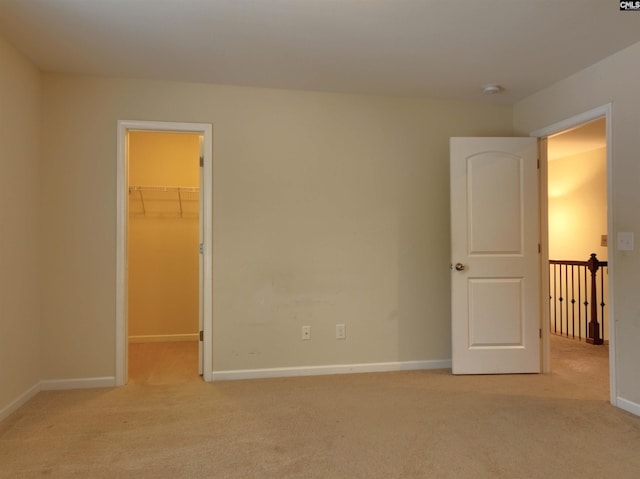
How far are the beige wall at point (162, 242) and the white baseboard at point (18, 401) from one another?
5.42ft

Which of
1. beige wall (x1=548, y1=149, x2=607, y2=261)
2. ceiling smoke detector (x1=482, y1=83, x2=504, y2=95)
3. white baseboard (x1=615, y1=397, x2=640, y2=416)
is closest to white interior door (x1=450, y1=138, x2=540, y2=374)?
ceiling smoke detector (x1=482, y1=83, x2=504, y2=95)

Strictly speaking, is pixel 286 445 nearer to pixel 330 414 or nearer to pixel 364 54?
pixel 330 414

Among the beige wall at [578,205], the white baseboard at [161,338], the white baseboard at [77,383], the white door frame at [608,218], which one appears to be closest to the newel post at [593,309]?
the beige wall at [578,205]

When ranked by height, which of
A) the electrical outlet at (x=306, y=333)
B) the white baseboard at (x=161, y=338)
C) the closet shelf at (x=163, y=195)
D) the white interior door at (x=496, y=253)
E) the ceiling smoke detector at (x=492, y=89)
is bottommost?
the white baseboard at (x=161, y=338)

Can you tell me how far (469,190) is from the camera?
3.20 metres

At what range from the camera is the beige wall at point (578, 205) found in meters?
4.96

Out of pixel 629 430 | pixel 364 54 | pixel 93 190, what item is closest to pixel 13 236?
pixel 93 190

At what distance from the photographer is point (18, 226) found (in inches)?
101

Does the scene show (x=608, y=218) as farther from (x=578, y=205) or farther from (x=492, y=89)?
(x=578, y=205)

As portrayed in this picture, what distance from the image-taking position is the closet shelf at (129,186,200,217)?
445 centimetres

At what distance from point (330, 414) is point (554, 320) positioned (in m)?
4.29

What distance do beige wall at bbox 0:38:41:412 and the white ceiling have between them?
0.25 meters

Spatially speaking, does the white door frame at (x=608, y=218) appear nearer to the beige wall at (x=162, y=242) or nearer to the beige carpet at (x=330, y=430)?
the beige carpet at (x=330, y=430)

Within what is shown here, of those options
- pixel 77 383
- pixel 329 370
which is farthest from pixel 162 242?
pixel 329 370
